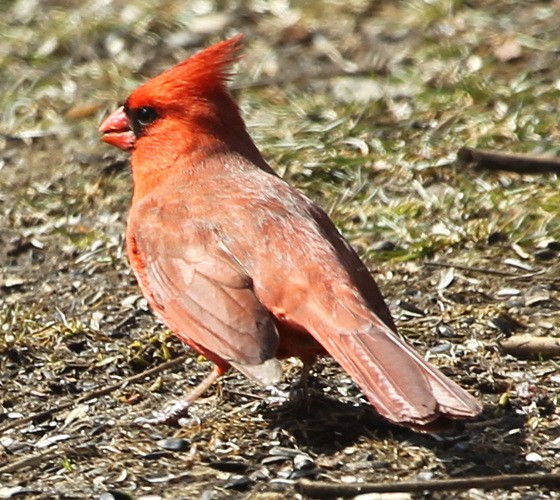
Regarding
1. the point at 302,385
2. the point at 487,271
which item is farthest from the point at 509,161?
the point at 302,385

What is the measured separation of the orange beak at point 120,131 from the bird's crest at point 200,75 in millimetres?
221

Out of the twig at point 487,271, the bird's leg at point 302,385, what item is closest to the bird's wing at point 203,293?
the bird's leg at point 302,385

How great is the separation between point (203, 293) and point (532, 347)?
113 centimetres

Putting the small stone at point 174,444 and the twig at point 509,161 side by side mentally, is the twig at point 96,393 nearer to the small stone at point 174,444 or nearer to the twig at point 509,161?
the small stone at point 174,444

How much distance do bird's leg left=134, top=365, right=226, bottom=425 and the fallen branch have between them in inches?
38.4

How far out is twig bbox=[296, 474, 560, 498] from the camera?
3523 millimetres

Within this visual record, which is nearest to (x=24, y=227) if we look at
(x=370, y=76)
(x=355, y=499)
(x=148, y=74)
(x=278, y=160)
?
(x=278, y=160)

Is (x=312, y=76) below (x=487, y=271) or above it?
below

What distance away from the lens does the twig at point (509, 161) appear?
5957 mm

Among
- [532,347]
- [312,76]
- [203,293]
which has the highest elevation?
[203,293]

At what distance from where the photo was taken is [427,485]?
3.53m

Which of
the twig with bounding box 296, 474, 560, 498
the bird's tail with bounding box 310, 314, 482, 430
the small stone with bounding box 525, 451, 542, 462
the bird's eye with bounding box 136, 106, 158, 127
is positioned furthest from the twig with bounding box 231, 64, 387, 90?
the twig with bounding box 296, 474, 560, 498

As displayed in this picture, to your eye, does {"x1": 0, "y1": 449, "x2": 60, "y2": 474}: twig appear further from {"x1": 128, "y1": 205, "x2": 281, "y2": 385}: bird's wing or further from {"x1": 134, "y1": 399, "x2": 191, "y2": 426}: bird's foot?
{"x1": 128, "y1": 205, "x2": 281, "y2": 385}: bird's wing

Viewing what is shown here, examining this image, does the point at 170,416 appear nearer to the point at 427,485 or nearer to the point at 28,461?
the point at 28,461
